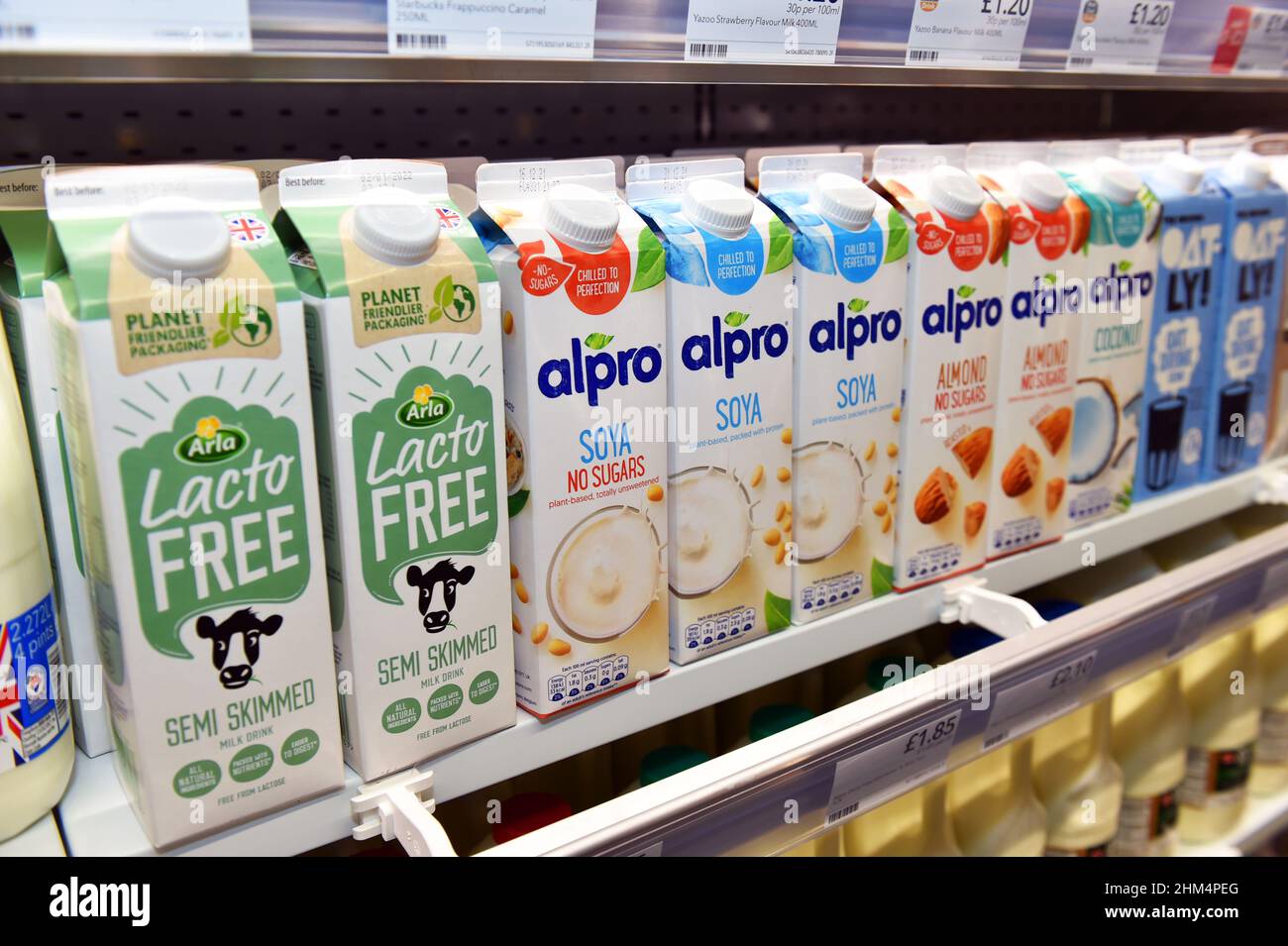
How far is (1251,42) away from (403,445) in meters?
1.35

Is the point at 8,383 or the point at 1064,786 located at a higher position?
the point at 8,383

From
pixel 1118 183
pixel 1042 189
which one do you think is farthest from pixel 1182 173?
pixel 1042 189

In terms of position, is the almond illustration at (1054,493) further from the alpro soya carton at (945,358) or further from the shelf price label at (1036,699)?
the shelf price label at (1036,699)

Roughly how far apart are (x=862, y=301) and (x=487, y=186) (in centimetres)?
43

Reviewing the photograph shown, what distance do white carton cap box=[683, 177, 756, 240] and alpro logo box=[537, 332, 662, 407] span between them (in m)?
0.14

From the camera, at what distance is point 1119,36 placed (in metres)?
1.30

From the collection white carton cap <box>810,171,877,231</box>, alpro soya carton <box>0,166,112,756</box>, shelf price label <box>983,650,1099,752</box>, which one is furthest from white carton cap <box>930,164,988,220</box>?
alpro soya carton <box>0,166,112,756</box>

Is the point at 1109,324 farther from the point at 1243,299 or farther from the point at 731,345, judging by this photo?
the point at 731,345

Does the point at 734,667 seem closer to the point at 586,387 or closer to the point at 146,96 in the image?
the point at 586,387

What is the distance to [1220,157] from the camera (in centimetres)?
156

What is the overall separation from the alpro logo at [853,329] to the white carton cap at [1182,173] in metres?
0.55

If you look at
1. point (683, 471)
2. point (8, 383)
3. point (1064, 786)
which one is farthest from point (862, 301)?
point (1064, 786)

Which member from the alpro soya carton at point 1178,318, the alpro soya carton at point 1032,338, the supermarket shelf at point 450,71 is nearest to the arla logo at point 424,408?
the supermarket shelf at point 450,71
